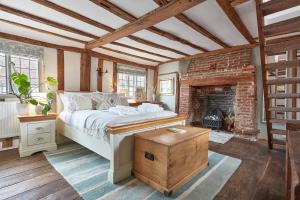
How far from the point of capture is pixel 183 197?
170cm

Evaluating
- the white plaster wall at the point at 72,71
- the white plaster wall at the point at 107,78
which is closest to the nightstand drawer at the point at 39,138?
the white plaster wall at the point at 72,71

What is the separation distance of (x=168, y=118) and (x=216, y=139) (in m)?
1.85

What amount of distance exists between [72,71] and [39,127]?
161 centimetres

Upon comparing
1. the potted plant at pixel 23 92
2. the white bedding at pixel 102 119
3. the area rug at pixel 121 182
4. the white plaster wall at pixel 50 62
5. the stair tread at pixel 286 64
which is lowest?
the area rug at pixel 121 182

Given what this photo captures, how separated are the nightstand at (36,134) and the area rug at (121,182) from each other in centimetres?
20

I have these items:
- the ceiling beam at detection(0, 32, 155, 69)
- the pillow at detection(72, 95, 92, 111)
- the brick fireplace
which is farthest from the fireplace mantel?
the pillow at detection(72, 95, 92, 111)

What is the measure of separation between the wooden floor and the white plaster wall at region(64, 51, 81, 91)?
1.71 m

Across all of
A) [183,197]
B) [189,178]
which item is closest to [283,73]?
[189,178]

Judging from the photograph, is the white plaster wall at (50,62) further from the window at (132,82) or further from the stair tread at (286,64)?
the stair tread at (286,64)

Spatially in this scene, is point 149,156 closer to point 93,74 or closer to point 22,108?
point 22,108

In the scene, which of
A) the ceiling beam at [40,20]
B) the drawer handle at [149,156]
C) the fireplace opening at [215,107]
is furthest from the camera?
the fireplace opening at [215,107]

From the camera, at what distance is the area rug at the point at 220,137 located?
3.73 meters

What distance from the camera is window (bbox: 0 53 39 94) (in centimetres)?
305

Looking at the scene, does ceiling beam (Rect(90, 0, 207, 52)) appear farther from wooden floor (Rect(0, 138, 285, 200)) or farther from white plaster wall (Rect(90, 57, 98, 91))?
wooden floor (Rect(0, 138, 285, 200))
